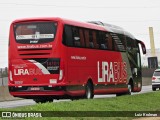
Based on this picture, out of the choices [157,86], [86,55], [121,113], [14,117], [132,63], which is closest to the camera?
[14,117]

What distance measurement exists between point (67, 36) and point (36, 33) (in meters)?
1.29

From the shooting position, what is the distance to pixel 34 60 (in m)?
20.7

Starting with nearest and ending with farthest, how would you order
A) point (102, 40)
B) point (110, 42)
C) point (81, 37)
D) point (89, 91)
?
point (81, 37)
point (89, 91)
point (102, 40)
point (110, 42)

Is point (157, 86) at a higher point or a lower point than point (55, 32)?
lower

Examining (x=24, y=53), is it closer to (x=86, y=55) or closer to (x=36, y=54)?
(x=36, y=54)

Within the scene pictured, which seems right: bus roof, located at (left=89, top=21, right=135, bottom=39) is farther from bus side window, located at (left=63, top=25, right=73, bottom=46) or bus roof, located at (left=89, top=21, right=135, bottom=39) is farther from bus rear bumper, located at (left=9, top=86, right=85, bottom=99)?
bus rear bumper, located at (left=9, top=86, right=85, bottom=99)

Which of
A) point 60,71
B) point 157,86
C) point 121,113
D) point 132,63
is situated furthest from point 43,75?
point 157,86

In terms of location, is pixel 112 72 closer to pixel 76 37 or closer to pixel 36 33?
pixel 76 37

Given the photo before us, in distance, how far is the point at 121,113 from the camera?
17094mm

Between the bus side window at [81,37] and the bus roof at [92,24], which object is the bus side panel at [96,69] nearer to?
the bus side window at [81,37]

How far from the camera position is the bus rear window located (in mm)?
20547

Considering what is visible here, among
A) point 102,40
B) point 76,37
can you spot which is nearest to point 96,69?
point 102,40

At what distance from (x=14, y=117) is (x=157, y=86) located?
29.0m

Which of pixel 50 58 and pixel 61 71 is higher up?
pixel 50 58
